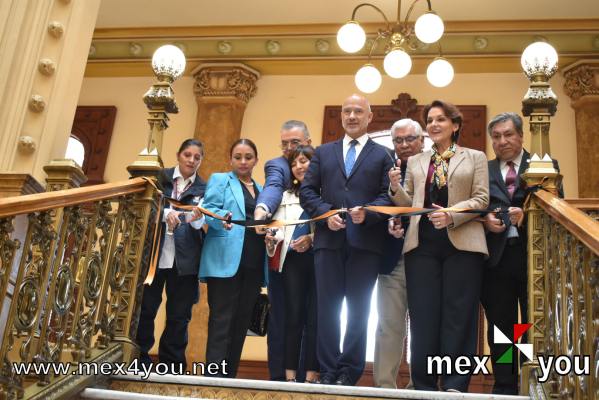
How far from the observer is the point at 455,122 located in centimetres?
439

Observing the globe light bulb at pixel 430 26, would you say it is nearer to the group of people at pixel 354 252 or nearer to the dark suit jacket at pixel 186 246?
the group of people at pixel 354 252

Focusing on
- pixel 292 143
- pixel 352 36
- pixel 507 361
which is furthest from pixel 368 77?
pixel 507 361

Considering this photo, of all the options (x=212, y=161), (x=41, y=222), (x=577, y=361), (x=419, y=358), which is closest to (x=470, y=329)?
(x=419, y=358)

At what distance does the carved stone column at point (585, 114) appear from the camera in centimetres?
851

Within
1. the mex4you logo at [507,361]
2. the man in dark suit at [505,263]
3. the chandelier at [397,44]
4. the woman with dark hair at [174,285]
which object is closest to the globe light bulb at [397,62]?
the chandelier at [397,44]

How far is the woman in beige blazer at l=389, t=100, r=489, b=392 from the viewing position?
389 cm

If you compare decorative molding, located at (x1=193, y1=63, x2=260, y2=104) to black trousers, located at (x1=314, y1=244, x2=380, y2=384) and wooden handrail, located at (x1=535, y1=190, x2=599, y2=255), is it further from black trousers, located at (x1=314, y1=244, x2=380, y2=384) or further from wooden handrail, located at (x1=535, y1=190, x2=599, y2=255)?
wooden handrail, located at (x1=535, y1=190, x2=599, y2=255)

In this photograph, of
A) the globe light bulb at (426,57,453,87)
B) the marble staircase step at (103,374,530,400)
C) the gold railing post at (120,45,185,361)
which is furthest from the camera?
the globe light bulb at (426,57,453,87)

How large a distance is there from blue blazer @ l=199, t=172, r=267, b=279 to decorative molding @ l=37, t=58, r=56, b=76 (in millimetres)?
1335

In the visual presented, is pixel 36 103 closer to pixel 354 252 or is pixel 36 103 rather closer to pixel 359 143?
pixel 359 143

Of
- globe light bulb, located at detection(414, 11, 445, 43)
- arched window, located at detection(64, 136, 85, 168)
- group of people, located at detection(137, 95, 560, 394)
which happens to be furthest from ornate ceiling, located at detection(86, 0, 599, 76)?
group of people, located at detection(137, 95, 560, 394)

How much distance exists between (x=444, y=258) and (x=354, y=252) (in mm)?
487

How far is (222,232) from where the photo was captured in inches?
181

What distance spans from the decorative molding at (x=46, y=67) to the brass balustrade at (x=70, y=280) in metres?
1.07
